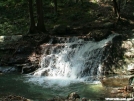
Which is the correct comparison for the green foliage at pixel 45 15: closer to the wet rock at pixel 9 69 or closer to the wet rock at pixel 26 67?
the wet rock at pixel 9 69

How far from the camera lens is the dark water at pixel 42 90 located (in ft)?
45.8

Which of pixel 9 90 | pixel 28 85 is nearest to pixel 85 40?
pixel 28 85

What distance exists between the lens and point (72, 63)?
20578mm

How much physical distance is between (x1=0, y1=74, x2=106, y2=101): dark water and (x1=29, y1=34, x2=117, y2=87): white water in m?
1.23

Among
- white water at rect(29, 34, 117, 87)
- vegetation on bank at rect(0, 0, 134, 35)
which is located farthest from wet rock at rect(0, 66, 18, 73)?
vegetation on bank at rect(0, 0, 134, 35)

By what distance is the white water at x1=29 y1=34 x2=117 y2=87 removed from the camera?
18750mm

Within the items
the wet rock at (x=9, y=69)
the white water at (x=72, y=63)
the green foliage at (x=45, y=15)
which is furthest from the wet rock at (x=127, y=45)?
the green foliage at (x=45, y=15)

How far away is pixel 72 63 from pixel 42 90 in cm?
559

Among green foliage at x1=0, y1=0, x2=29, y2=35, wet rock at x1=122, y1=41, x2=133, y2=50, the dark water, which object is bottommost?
the dark water

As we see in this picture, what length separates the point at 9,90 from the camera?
1548 cm

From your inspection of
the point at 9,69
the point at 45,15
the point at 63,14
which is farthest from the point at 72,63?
the point at 45,15

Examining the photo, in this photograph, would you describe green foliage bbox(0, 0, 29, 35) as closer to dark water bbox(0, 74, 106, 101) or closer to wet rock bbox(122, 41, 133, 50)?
wet rock bbox(122, 41, 133, 50)

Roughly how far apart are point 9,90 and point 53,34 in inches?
414

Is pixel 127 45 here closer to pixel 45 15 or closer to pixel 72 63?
pixel 72 63
